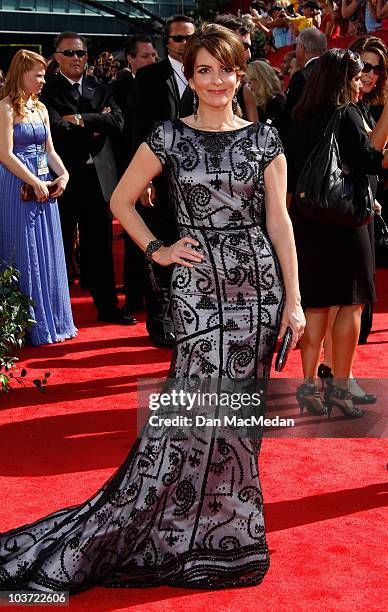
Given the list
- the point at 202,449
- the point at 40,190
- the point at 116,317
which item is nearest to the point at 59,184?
the point at 40,190

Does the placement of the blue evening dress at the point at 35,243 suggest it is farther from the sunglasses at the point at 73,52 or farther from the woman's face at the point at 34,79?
the sunglasses at the point at 73,52

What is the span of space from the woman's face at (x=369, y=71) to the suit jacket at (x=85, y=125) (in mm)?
2601

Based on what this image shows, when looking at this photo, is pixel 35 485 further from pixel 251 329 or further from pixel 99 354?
pixel 99 354

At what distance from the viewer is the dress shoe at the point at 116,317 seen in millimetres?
7770

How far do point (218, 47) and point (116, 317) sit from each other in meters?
4.58

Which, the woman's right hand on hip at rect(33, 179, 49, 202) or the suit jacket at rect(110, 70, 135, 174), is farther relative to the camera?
the suit jacket at rect(110, 70, 135, 174)

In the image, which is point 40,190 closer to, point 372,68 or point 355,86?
point 372,68

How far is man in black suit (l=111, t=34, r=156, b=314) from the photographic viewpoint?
803cm

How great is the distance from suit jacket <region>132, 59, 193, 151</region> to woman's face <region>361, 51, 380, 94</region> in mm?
1445

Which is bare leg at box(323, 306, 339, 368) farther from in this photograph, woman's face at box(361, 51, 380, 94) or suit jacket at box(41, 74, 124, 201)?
suit jacket at box(41, 74, 124, 201)

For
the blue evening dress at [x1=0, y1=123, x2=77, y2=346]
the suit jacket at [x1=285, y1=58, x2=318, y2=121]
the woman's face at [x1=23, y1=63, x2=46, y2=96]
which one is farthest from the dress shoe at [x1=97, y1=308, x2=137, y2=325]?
the suit jacket at [x1=285, y1=58, x2=318, y2=121]

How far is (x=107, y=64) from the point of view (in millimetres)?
16922

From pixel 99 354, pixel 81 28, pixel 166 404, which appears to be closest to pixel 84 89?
pixel 99 354

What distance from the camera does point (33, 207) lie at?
7117 millimetres
